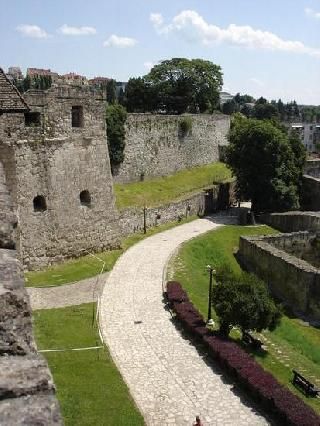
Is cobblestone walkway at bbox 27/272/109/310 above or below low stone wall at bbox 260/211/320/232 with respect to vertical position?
below

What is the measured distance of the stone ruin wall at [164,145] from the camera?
40812 mm

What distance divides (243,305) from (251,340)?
1.62 meters

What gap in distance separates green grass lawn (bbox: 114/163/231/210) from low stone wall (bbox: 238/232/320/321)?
8.50 metres

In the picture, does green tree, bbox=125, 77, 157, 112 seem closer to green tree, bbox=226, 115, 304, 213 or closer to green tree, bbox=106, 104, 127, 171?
green tree, bbox=106, 104, 127, 171

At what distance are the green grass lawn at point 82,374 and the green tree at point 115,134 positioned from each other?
67.9 feet

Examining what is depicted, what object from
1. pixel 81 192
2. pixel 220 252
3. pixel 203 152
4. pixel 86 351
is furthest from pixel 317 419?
pixel 203 152

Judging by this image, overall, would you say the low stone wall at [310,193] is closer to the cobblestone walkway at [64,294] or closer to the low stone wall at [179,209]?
the low stone wall at [179,209]

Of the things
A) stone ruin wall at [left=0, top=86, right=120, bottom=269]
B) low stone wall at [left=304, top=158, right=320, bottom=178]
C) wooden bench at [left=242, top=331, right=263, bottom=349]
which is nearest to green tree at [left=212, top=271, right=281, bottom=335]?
wooden bench at [left=242, top=331, right=263, bottom=349]

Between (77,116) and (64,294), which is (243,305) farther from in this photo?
(77,116)

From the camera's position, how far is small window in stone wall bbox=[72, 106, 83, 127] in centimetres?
2392

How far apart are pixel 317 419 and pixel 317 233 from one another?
64.4 ft

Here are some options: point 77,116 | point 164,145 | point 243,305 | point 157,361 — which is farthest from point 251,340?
point 164,145

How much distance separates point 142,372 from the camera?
50.4ft

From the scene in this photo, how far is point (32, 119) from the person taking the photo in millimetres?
22000
